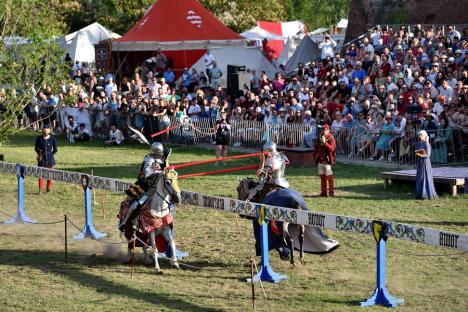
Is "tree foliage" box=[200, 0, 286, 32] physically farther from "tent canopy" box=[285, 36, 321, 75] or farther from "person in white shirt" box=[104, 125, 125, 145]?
"person in white shirt" box=[104, 125, 125, 145]

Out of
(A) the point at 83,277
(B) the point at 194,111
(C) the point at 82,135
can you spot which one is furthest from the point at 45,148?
(C) the point at 82,135

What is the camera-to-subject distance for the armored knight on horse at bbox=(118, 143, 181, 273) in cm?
1431

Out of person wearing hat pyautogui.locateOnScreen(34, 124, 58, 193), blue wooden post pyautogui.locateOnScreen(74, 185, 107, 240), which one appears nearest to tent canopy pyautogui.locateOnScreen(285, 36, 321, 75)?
person wearing hat pyautogui.locateOnScreen(34, 124, 58, 193)

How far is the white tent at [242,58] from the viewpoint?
37875 millimetres

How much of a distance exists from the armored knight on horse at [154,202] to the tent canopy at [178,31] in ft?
77.4

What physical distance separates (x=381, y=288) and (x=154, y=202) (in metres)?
4.00

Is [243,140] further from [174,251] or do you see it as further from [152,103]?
[174,251]

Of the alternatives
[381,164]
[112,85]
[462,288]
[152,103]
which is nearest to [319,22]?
[112,85]

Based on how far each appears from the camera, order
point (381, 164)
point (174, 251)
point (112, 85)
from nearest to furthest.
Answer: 1. point (174, 251)
2. point (381, 164)
3. point (112, 85)

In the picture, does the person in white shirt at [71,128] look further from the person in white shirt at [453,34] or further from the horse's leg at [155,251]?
the horse's leg at [155,251]

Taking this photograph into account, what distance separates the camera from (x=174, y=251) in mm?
14570

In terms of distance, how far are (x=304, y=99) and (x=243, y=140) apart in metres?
2.28

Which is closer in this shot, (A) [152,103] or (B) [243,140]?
(B) [243,140]

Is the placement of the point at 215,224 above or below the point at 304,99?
below
